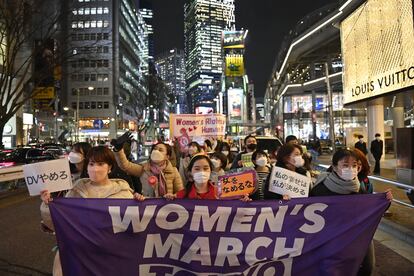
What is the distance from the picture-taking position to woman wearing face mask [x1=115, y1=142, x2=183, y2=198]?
6.11 meters

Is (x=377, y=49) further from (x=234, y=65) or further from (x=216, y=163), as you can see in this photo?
(x=234, y=65)

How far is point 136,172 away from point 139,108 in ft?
363

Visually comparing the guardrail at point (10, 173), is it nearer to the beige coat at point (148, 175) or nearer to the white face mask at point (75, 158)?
the beige coat at point (148, 175)

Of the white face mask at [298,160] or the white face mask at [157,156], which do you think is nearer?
the white face mask at [298,160]

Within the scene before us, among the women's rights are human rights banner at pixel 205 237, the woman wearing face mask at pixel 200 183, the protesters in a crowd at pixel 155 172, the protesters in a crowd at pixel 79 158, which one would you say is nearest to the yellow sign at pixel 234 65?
the protesters in a crowd at pixel 155 172

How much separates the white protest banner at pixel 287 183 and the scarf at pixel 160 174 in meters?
1.96

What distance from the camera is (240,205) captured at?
14.5 ft

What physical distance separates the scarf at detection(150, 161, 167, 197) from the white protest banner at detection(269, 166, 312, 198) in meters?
1.96

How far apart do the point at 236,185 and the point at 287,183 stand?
22.0 inches

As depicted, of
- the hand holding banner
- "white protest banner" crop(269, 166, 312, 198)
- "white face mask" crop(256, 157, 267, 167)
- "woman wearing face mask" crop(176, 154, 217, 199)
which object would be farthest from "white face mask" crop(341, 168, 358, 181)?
"woman wearing face mask" crop(176, 154, 217, 199)

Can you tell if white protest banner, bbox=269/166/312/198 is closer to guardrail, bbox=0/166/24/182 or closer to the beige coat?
the beige coat

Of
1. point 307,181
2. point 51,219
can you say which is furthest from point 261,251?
point 51,219

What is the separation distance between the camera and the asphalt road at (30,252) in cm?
609

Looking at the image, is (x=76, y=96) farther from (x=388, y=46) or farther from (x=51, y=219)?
(x=51, y=219)
